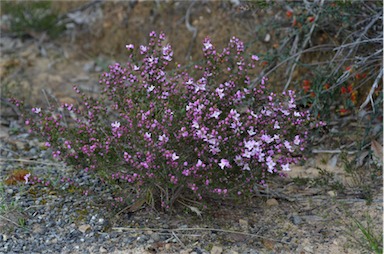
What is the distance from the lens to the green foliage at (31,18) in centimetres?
558

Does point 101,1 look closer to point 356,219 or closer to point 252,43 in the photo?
point 252,43

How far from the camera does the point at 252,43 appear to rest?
4262 mm

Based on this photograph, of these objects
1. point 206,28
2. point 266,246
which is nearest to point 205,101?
point 266,246

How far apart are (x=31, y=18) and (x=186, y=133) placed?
3.62m

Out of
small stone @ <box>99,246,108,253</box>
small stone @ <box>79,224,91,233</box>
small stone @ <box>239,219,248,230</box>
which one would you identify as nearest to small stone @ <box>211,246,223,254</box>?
small stone @ <box>239,219,248,230</box>

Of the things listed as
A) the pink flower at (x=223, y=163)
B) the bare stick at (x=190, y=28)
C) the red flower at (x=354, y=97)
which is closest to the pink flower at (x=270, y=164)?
the pink flower at (x=223, y=163)

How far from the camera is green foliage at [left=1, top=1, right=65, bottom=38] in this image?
18.3 ft

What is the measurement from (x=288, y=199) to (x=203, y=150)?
2.67ft

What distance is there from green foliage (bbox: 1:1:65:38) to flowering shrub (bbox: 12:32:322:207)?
2911 mm

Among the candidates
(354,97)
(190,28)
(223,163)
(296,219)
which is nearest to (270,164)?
(223,163)

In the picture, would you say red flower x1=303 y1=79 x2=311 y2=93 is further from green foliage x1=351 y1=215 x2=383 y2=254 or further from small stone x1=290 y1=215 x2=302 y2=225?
green foliage x1=351 y1=215 x2=383 y2=254

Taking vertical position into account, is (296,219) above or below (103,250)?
above

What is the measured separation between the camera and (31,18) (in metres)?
5.62

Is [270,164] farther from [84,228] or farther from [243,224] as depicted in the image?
[84,228]
